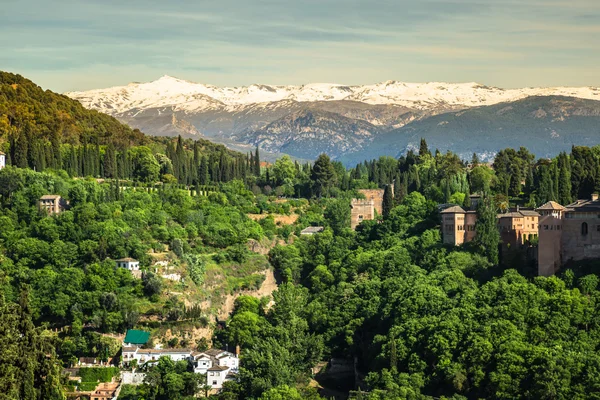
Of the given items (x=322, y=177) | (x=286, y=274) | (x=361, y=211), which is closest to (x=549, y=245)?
(x=286, y=274)

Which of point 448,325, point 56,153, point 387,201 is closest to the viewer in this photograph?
point 448,325

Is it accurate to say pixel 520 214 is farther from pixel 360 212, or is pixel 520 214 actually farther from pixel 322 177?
pixel 322 177

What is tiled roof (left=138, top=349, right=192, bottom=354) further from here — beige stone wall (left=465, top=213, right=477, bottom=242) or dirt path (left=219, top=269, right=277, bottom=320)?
beige stone wall (left=465, top=213, right=477, bottom=242)

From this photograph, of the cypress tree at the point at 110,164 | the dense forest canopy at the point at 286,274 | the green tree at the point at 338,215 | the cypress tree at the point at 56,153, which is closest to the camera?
the dense forest canopy at the point at 286,274

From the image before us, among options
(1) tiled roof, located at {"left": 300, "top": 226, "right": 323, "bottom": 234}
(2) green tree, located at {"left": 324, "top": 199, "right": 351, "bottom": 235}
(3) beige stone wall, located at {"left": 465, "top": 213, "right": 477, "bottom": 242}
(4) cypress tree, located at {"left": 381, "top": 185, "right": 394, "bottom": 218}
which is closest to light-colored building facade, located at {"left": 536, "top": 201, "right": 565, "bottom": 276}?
(3) beige stone wall, located at {"left": 465, "top": 213, "right": 477, "bottom": 242}

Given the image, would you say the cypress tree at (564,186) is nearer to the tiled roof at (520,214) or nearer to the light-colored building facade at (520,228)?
the tiled roof at (520,214)

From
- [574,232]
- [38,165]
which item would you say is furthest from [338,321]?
[38,165]

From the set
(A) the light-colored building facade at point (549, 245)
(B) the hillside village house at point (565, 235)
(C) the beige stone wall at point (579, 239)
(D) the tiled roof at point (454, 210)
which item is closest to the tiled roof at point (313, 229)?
(D) the tiled roof at point (454, 210)
